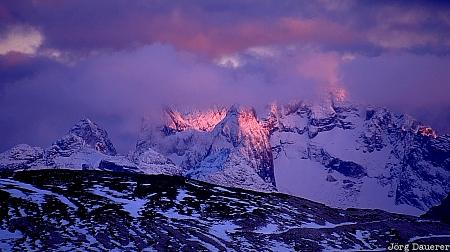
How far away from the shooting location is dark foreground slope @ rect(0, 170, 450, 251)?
116750mm

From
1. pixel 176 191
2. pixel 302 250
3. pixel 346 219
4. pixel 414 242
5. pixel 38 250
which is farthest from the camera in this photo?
pixel 176 191

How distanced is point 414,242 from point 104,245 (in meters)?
54.4

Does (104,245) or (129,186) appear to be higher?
(129,186)

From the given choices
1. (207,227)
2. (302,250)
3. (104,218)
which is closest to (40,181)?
(104,218)

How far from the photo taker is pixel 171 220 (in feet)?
433

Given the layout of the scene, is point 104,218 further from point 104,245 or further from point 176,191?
point 176,191

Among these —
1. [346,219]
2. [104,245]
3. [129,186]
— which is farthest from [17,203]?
[346,219]

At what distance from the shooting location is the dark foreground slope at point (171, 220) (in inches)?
4596

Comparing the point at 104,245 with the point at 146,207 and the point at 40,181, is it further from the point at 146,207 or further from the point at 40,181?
the point at 40,181

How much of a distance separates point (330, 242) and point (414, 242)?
15.4m

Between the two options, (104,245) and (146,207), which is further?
(146,207)

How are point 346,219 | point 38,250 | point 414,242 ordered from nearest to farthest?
1. point 38,250
2. point 414,242
3. point 346,219

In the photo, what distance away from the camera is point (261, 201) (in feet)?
521

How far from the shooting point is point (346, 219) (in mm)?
150000
